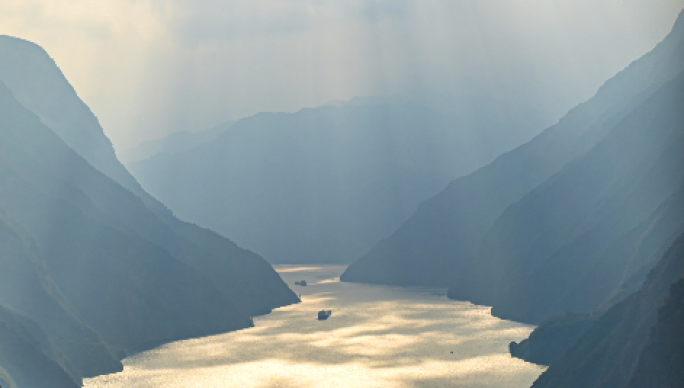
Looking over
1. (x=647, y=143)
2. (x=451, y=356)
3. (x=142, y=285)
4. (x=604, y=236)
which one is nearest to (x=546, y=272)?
(x=604, y=236)

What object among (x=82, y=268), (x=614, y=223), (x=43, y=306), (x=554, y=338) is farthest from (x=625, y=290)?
(x=82, y=268)

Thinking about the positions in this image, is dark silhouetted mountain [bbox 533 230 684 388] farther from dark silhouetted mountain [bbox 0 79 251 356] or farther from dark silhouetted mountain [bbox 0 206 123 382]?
dark silhouetted mountain [bbox 0 79 251 356]

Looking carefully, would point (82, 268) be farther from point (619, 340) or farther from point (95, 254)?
point (619, 340)

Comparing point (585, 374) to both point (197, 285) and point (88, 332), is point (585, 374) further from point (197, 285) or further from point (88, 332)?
point (197, 285)

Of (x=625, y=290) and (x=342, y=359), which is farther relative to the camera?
(x=342, y=359)

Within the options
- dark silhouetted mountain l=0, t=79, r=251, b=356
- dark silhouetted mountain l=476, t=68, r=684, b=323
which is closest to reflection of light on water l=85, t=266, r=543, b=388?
dark silhouetted mountain l=0, t=79, r=251, b=356

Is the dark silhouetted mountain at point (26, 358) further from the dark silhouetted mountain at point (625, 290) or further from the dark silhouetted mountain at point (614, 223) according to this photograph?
the dark silhouetted mountain at point (614, 223)
